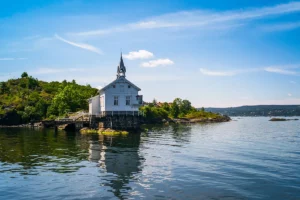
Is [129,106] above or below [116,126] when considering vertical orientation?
above

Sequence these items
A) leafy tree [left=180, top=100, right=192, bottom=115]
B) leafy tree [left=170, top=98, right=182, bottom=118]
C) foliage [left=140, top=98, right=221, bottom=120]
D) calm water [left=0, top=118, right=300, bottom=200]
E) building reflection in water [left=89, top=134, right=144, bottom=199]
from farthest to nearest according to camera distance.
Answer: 1. leafy tree [left=180, top=100, right=192, bottom=115]
2. leafy tree [left=170, top=98, right=182, bottom=118]
3. foliage [left=140, top=98, right=221, bottom=120]
4. building reflection in water [left=89, top=134, right=144, bottom=199]
5. calm water [left=0, top=118, right=300, bottom=200]

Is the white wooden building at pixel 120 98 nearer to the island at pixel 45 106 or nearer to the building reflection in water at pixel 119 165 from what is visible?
the island at pixel 45 106

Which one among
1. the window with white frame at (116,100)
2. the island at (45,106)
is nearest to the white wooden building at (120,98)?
the window with white frame at (116,100)

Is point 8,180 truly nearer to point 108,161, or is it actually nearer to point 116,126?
point 108,161

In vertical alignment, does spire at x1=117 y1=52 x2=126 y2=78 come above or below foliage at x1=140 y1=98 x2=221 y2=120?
above

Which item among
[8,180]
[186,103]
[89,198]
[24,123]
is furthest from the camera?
[186,103]

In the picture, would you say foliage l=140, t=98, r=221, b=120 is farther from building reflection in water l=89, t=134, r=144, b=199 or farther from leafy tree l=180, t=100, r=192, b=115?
building reflection in water l=89, t=134, r=144, b=199

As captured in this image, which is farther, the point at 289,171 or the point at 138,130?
the point at 138,130

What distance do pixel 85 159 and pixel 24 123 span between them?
86.2 metres

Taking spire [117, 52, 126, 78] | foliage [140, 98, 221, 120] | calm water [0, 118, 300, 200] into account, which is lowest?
calm water [0, 118, 300, 200]

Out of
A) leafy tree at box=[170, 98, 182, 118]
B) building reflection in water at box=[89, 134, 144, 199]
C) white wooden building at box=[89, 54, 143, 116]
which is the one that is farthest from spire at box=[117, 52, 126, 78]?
leafy tree at box=[170, 98, 182, 118]

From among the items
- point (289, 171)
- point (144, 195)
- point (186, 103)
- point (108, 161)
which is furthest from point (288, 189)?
point (186, 103)

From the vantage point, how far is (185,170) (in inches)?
1133

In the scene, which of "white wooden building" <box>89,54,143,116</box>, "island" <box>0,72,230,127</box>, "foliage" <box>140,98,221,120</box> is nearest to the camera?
"white wooden building" <box>89,54,143,116</box>
